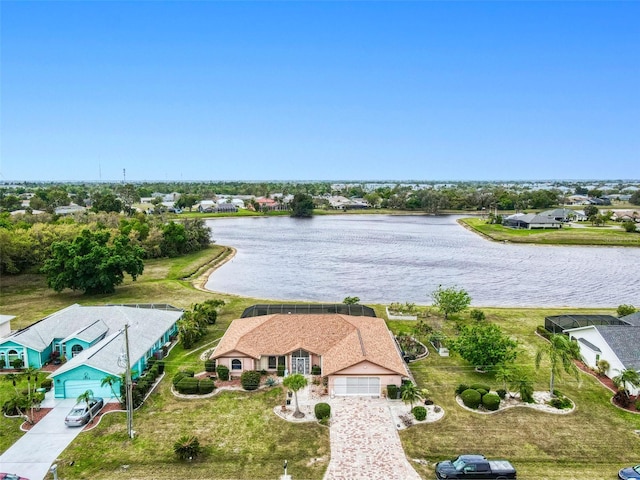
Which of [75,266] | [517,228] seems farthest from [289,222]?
[75,266]

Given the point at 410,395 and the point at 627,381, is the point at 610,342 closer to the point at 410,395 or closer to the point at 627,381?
the point at 627,381

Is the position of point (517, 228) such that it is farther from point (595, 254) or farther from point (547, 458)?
point (547, 458)

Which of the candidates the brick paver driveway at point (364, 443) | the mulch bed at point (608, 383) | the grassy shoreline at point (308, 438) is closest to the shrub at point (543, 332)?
the mulch bed at point (608, 383)

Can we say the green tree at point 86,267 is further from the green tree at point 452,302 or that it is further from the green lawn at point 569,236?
the green lawn at point 569,236

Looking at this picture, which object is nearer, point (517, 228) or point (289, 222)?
point (517, 228)

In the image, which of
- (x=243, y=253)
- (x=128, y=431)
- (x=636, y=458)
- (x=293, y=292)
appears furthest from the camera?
(x=243, y=253)

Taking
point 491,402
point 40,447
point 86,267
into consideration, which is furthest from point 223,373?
point 86,267

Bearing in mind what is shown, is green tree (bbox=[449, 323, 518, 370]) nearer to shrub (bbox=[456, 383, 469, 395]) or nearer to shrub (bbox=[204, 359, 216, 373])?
shrub (bbox=[456, 383, 469, 395])
